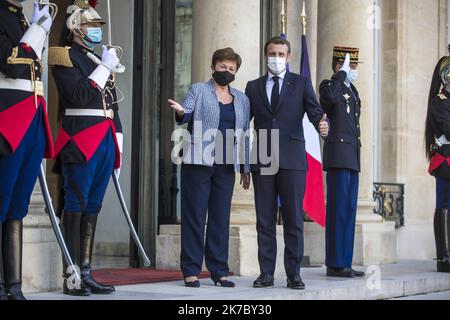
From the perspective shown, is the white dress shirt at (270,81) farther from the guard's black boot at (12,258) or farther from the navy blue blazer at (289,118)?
the guard's black boot at (12,258)

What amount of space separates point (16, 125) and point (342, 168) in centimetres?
418

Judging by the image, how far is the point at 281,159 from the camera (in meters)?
8.27

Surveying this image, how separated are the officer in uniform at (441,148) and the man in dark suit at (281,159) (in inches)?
110

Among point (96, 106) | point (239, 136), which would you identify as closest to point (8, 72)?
point (96, 106)

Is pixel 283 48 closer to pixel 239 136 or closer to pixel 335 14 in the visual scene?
pixel 239 136

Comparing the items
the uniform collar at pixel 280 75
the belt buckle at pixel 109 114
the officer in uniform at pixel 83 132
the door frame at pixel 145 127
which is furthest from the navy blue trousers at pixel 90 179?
the door frame at pixel 145 127

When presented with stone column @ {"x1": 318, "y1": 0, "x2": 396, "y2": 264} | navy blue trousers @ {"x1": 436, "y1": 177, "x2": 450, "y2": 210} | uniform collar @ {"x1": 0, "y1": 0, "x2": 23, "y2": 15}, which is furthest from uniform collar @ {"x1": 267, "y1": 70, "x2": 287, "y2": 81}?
stone column @ {"x1": 318, "y1": 0, "x2": 396, "y2": 264}

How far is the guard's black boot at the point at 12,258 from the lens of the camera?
6.50m

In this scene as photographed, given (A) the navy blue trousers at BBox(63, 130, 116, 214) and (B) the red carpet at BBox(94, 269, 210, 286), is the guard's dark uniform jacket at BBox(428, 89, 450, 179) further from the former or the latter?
(A) the navy blue trousers at BBox(63, 130, 116, 214)

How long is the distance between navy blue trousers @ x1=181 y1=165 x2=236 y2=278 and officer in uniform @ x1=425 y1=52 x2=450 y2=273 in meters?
3.09

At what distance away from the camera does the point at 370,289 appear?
29.5 feet

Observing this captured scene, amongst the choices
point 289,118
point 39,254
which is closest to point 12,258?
point 39,254

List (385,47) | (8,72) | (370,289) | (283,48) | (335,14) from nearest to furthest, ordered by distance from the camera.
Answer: (8,72) < (283,48) < (370,289) < (335,14) < (385,47)

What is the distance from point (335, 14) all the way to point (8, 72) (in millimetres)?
6542
